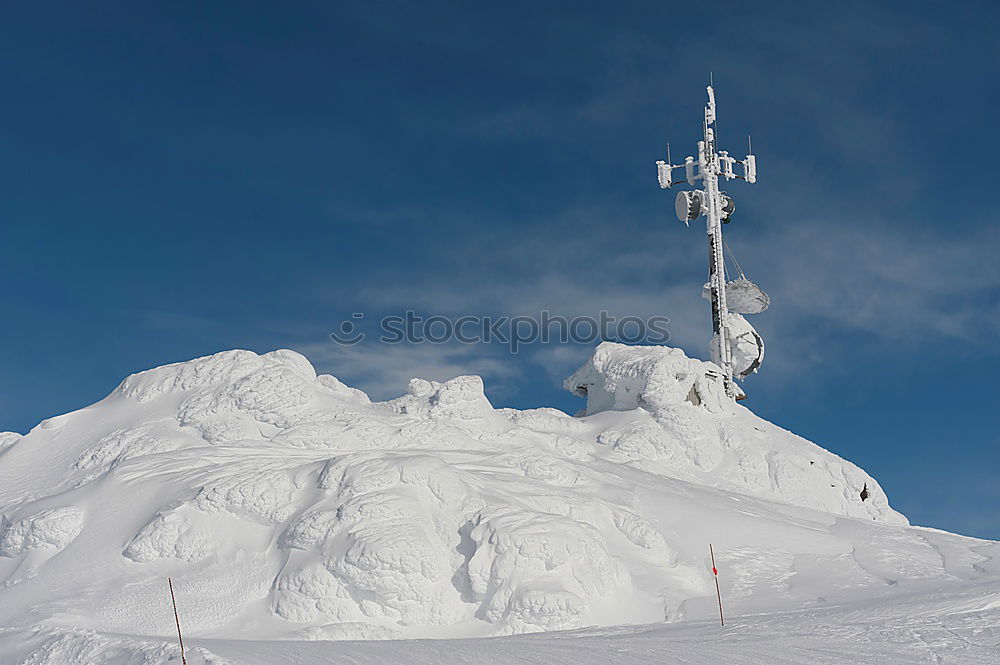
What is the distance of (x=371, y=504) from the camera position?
2480cm

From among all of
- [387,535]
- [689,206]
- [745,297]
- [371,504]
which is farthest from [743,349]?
[387,535]

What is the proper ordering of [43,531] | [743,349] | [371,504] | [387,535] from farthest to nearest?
[743,349] → [43,531] → [371,504] → [387,535]

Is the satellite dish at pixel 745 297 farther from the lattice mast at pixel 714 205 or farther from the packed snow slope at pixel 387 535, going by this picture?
the packed snow slope at pixel 387 535

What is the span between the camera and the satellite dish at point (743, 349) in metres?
48.2

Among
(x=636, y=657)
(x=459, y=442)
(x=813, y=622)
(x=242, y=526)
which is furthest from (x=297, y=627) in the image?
(x=459, y=442)

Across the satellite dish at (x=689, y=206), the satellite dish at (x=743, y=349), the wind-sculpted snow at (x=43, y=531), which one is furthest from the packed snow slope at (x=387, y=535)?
the satellite dish at (x=689, y=206)

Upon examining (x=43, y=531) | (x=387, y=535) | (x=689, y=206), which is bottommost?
(x=387, y=535)

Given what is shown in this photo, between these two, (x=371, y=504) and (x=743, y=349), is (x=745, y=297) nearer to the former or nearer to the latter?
(x=743, y=349)

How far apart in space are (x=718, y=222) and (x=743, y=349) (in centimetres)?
730

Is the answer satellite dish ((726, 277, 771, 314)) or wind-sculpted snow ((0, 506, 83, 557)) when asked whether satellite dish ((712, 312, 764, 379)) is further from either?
wind-sculpted snow ((0, 506, 83, 557))

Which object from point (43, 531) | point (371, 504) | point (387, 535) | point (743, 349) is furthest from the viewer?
point (743, 349)

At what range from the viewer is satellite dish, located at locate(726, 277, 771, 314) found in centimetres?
4906

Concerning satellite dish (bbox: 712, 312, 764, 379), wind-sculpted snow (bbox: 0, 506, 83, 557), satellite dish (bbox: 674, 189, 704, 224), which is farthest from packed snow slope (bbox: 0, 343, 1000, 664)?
satellite dish (bbox: 674, 189, 704, 224)

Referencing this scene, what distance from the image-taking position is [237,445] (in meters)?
32.9
